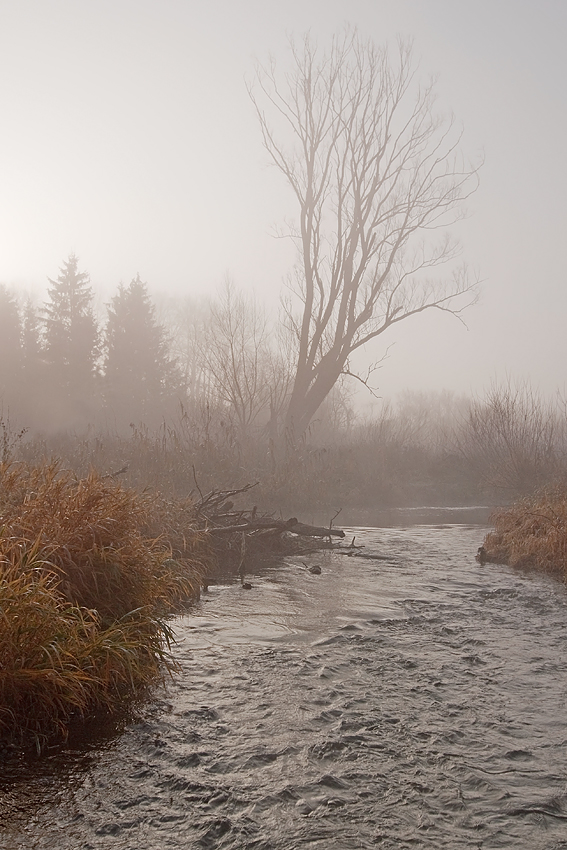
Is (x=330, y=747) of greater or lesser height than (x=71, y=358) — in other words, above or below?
below

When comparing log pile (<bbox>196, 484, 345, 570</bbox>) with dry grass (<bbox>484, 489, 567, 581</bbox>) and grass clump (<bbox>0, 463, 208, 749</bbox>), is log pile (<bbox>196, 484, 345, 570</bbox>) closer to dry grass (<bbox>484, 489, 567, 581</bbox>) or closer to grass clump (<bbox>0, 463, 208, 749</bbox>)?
grass clump (<bbox>0, 463, 208, 749</bbox>)

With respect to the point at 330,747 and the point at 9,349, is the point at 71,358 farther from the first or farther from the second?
the point at 330,747

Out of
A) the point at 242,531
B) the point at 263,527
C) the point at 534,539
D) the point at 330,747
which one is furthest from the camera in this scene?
the point at 534,539

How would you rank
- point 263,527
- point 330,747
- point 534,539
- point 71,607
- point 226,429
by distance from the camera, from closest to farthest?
point 330,747 → point 71,607 → point 263,527 → point 534,539 → point 226,429

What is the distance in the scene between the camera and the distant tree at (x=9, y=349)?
126 ft

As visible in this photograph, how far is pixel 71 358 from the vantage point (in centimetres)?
4006

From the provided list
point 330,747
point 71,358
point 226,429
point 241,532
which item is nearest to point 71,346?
point 71,358

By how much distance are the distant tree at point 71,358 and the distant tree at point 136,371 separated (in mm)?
1041

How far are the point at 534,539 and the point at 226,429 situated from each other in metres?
11.5

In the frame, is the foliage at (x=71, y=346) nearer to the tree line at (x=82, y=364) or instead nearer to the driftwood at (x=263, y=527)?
the tree line at (x=82, y=364)

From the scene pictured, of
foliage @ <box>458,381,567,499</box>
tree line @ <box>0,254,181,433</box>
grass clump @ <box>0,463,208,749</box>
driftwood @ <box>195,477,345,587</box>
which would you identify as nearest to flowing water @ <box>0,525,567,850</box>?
grass clump @ <box>0,463,208,749</box>

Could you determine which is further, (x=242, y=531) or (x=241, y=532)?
(x=241, y=532)

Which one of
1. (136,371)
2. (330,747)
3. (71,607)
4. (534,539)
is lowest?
(330,747)

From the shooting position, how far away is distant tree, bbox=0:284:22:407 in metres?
38.3
